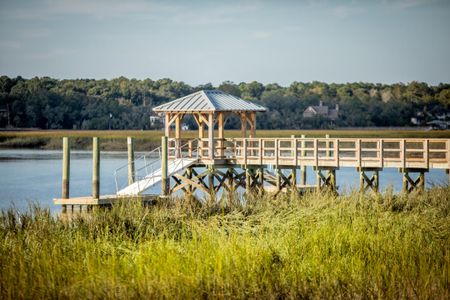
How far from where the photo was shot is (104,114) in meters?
111

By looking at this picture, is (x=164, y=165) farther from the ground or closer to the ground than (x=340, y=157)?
closer to the ground

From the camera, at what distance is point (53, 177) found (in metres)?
51.4

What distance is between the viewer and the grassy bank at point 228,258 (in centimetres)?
1170

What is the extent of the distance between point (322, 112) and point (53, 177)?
73.4 meters

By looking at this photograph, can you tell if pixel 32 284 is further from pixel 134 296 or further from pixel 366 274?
pixel 366 274

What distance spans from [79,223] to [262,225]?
3588mm

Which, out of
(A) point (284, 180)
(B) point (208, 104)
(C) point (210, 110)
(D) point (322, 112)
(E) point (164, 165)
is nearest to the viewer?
(E) point (164, 165)

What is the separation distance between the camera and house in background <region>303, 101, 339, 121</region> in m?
119

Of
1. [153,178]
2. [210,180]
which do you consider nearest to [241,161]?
[210,180]

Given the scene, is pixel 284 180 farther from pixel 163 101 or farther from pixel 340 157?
pixel 163 101

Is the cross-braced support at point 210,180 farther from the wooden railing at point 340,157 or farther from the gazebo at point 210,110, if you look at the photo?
the gazebo at point 210,110

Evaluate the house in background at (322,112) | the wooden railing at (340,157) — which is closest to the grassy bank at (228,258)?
the wooden railing at (340,157)

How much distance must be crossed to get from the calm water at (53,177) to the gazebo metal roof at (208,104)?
5251 millimetres

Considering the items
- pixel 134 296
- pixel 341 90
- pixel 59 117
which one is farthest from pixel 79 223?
pixel 341 90
